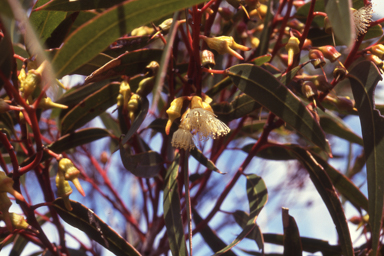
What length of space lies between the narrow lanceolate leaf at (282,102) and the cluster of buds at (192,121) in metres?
0.10

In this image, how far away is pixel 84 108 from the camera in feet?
3.24

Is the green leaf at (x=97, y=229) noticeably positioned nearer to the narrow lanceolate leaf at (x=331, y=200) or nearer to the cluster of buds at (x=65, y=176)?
the cluster of buds at (x=65, y=176)

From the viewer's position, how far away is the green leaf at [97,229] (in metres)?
0.80

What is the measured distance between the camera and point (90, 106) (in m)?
0.99

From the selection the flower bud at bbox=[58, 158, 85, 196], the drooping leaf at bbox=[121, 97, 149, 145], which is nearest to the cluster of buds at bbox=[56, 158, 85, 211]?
the flower bud at bbox=[58, 158, 85, 196]

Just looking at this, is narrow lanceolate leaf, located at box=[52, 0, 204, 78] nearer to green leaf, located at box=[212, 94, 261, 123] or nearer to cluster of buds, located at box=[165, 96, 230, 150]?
cluster of buds, located at box=[165, 96, 230, 150]

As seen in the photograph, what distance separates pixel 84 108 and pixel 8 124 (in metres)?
0.21

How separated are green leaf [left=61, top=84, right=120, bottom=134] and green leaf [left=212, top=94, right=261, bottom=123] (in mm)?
296

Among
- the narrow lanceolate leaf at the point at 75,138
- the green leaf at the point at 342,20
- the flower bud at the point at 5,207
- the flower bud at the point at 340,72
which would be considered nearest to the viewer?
the green leaf at the point at 342,20

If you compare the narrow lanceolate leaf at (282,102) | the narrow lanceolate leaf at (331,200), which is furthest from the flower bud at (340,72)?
the narrow lanceolate leaf at (331,200)

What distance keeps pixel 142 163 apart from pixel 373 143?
0.54 metres

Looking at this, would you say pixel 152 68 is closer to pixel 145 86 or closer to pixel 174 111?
pixel 145 86

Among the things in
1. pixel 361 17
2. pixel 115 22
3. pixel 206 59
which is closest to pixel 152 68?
pixel 206 59

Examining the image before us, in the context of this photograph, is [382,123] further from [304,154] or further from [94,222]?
[94,222]
